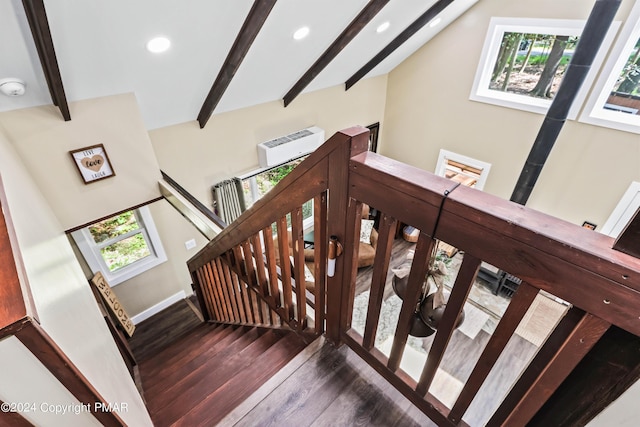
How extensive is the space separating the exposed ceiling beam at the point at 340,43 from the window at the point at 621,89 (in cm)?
286

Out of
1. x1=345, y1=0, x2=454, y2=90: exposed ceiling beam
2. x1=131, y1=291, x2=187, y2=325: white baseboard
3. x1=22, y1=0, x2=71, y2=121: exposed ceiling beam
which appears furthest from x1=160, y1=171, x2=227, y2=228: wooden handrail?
x1=345, y1=0, x2=454, y2=90: exposed ceiling beam

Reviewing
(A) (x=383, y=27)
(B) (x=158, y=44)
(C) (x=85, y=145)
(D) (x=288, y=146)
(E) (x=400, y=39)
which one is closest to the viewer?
(B) (x=158, y=44)

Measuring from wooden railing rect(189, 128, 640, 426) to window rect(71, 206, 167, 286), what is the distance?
3.42 meters

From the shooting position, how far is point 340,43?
3547 mm

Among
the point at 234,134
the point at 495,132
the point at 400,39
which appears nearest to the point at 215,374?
the point at 234,134

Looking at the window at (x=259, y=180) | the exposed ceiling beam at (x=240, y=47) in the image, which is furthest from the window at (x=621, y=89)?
the exposed ceiling beam at (x=240, y=47)

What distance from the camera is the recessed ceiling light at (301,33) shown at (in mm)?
2961

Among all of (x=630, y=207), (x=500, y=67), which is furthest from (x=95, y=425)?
(x=500, y=67)

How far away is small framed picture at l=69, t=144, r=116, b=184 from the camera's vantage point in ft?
9.18

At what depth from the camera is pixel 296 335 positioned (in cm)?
182

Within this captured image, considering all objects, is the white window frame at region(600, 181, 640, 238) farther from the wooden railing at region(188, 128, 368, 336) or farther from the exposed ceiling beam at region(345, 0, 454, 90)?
the wooden railing at region(188, 128, 368, 336)

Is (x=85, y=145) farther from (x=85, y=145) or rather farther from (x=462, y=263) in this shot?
(x=462, y=263)

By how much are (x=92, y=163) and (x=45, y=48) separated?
128 cm

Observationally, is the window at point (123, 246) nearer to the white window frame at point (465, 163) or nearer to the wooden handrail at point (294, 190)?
the wooden handrail at point (294, 190)
